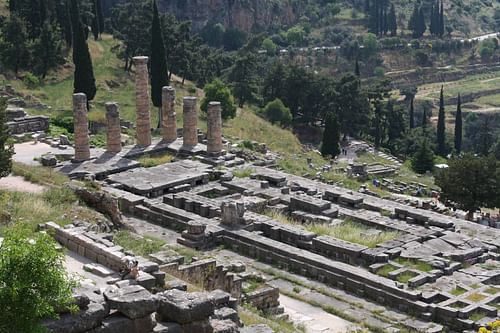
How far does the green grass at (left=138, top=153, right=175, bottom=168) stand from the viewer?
38719 mm

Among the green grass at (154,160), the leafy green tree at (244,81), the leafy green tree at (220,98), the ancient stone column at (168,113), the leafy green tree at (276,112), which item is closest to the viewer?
the green grass at (154,160)

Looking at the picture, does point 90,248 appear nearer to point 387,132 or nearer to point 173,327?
point 173,327

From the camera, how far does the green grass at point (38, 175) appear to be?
30.6 metres

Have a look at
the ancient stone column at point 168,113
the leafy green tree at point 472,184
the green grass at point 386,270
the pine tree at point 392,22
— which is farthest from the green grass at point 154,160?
the pine tree at point 392,22

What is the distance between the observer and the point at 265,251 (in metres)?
28.8

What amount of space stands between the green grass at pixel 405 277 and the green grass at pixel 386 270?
0.41 metres

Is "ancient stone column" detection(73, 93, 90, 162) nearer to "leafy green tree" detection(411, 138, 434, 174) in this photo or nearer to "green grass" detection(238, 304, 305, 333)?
"green grass" detection(238, 304, 305, 333)

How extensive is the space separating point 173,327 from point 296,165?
2891cm

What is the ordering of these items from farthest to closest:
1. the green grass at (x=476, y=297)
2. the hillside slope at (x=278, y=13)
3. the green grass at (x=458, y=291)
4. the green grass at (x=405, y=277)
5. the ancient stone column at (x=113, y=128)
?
the hillside slope at (x=278, y=13) < the ancient stone column at (x=113, y=128) < the green grass at (x=405, y=277) < the green grass at (x=458, y=291) < the green grass at (x=476, y=297)

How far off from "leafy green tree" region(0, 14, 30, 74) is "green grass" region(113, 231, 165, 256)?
30.1 metres

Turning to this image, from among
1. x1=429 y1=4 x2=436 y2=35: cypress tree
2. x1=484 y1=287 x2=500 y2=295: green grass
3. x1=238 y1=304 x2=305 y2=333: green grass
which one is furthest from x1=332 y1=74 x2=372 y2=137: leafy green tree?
x1=429 y1=4 x2=436 y2=35: cypress tree

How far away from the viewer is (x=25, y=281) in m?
14.0

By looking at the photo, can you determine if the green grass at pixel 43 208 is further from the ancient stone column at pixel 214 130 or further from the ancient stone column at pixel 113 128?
the ancient stone column at pixel 214 130

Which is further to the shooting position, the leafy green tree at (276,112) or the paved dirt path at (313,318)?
the leafy green tree at (276,112)
